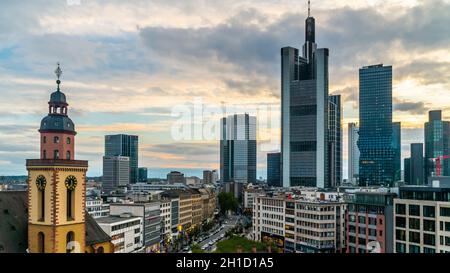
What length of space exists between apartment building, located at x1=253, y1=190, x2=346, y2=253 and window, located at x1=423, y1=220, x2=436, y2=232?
5495 mm

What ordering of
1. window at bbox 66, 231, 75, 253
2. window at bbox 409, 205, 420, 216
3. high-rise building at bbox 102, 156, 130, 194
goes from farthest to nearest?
window at bbox 409, 205, 420, 216, window at bbox 66, 231, 75, 253, high-rise building at bbox 102, 156, 130, 194

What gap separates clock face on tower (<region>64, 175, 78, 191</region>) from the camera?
32.1ft

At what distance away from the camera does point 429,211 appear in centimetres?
1435

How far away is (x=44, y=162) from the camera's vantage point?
971cm

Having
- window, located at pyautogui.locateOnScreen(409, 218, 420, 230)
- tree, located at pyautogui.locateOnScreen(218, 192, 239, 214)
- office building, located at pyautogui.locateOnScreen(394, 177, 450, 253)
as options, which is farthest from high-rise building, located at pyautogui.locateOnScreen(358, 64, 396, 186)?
window, located at pyautogui.locateOnScreen(409, 218, 420, 230)

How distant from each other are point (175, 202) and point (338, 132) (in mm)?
32787

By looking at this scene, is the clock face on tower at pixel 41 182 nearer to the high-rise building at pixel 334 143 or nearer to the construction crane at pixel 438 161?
the construction crane at pixel 438 161

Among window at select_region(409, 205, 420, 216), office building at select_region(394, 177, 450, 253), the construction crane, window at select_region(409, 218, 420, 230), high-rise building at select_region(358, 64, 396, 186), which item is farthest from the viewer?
high-rise building at select_region(358, 64, 396, 186)

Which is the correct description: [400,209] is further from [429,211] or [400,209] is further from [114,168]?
[114,168]

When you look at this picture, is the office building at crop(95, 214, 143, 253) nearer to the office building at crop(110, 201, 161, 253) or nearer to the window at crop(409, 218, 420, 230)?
the office building at crop(110, 201, 161, 253)

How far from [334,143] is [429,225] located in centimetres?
Result: 4165

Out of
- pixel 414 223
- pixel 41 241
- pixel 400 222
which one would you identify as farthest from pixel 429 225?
pixel 41 241

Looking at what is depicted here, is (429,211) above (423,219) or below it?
above

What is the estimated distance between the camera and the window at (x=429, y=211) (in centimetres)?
1415
